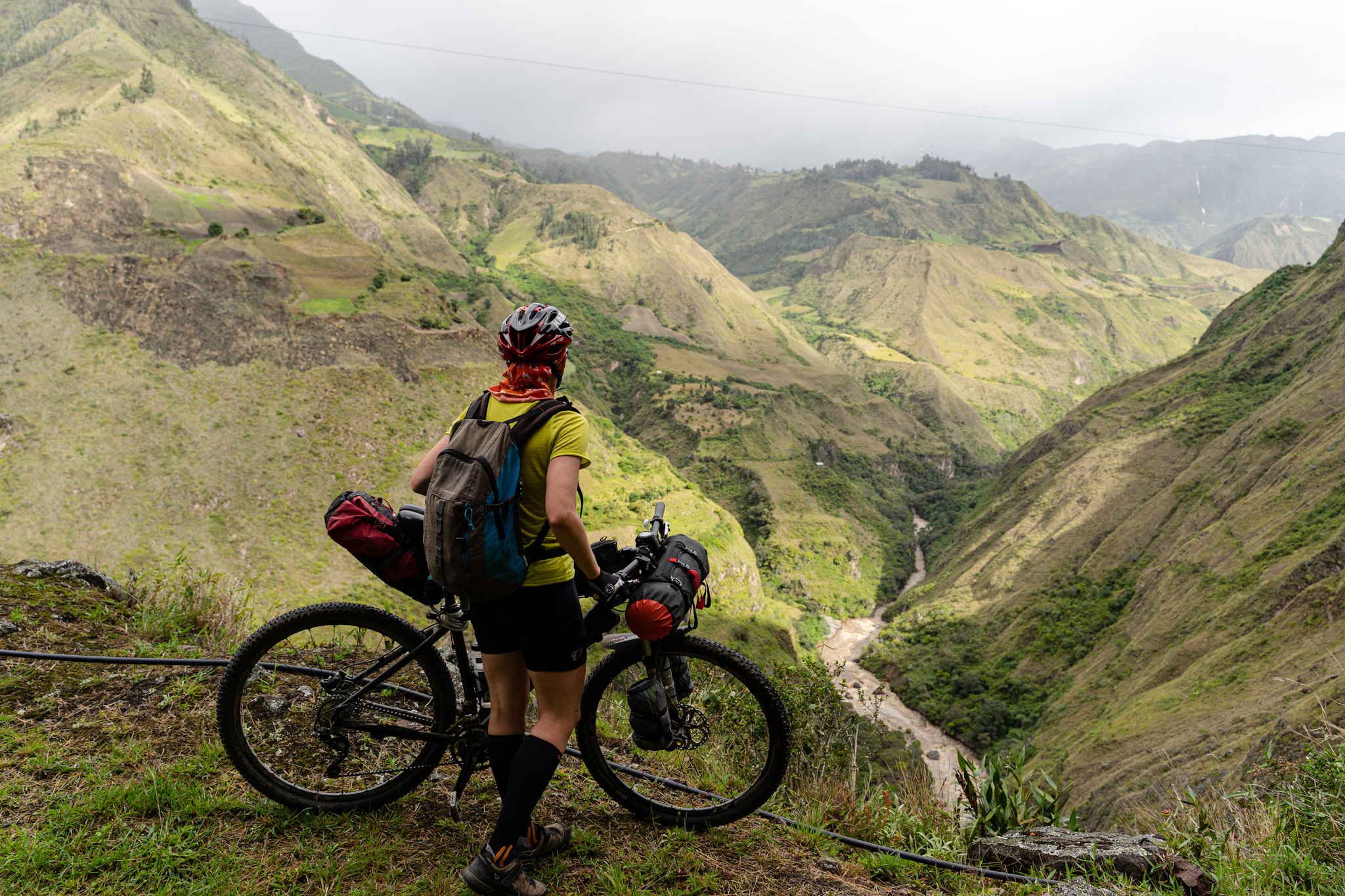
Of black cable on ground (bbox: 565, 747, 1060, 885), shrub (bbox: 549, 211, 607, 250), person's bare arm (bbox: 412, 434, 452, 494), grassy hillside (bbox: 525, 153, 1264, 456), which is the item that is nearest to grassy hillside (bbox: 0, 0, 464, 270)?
shrub (bbox: 549, 211, 607, 250)

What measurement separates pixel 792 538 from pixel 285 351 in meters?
57.9

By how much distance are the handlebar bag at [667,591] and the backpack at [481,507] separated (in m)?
0.56

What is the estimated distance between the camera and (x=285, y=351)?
1495 inches

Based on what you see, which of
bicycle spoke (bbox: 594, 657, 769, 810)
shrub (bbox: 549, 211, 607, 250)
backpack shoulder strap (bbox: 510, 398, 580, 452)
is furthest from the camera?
shrub (bbox: 549, 211, 607, 250)

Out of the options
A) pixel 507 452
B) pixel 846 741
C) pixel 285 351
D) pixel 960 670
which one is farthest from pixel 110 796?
pixel 960 670

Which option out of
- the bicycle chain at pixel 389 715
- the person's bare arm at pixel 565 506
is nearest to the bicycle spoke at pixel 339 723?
the bicycle chain at pixel 389 715

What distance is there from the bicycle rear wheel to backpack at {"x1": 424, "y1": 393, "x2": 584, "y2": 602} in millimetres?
913

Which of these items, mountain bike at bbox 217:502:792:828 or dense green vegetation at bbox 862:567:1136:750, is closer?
mountain bike at bbox 217:502:792:828

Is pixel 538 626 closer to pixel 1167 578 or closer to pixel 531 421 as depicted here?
pixel 531 421

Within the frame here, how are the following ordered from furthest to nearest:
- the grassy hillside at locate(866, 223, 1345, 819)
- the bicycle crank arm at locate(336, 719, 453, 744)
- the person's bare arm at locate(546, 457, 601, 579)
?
the grassy hillside at locate(866, 223, 1345, 819) → the bicycle crank arm at locate(336, 719, 453, 744) → the person's bare arm at locate(546, 457, 601, 579)

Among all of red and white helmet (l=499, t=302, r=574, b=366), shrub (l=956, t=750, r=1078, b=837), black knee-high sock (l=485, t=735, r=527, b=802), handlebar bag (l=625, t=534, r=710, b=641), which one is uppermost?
red and white helmet (l=499, t=302, r=574, b=366)

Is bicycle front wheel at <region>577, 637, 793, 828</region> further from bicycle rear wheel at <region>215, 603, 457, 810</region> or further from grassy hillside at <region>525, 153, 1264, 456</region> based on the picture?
grassy hillside at <region>525, 153, 1264, 456</region>

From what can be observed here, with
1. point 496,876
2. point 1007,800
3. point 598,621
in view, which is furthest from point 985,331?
point 496,876

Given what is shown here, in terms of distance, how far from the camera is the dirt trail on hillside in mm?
41375
